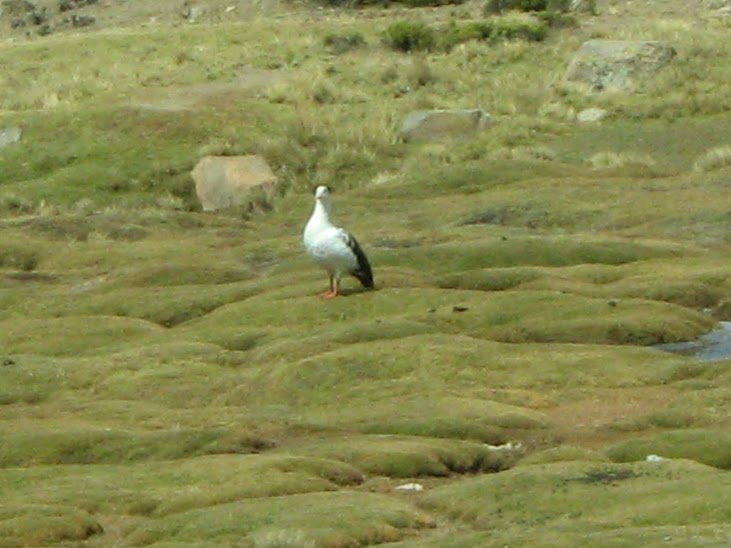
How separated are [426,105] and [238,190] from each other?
37.7ft

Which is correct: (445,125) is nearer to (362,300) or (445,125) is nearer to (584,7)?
(584,7)

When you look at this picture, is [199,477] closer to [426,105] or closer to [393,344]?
[393,344]

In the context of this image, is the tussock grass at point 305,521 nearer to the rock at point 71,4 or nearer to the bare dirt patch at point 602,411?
the bare dirt patch at point 602,411

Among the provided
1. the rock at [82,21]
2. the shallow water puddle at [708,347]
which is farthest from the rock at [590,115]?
the rock at [82,21]

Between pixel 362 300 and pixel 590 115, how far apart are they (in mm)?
28490

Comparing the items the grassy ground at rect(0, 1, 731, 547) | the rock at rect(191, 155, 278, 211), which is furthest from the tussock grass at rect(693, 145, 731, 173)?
the rock at rect(191, 155, 278, 211)

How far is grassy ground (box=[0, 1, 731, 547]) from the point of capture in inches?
999

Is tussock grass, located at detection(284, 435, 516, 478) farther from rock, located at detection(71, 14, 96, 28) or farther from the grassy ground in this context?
rock, located at detection(71, 14, 96, 28)

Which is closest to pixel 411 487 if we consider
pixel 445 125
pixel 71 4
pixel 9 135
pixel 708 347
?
pixel 708 347

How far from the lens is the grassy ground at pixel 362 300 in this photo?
25.4m

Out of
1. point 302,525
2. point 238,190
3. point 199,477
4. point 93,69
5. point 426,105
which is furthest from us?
point 93,69

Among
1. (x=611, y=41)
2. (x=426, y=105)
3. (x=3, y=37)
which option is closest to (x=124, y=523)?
(x=426, y=105)

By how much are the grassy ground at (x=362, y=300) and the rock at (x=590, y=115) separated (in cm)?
59

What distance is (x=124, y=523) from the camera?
25.0 meters
